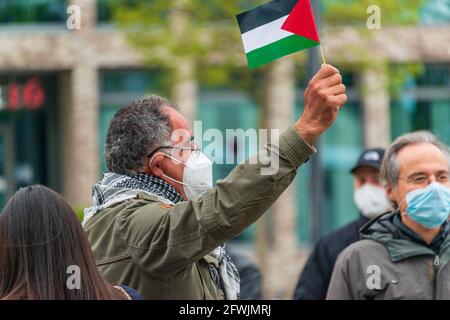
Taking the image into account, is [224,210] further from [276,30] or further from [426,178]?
[426,178]

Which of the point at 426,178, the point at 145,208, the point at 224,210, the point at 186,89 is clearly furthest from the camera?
the point at 186,89

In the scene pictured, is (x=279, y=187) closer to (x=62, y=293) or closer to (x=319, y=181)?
(x=62, y=293)

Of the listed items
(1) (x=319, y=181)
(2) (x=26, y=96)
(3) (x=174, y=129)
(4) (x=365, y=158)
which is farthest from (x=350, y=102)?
(3) (x=174, y=129)

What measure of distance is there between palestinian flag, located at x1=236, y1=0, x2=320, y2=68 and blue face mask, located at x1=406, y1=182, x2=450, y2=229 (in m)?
1.39

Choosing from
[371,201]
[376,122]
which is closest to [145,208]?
[371,201]

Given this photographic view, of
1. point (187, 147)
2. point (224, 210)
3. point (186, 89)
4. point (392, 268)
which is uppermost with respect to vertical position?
point (186, 89)

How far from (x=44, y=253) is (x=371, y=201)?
12.6 feet

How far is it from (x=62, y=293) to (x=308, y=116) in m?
1.00

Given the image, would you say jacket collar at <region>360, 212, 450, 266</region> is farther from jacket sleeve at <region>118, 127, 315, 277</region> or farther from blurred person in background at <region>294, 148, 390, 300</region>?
jacket sleeve at <region>118, 127, 315, 277</region>

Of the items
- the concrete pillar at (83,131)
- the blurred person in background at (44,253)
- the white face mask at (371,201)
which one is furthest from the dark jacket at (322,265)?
the concrete pillar at (83,131)

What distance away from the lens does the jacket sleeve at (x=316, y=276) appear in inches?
262

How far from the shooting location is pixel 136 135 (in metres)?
4.42

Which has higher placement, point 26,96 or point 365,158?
point 26,96

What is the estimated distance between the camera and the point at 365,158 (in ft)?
24.0
